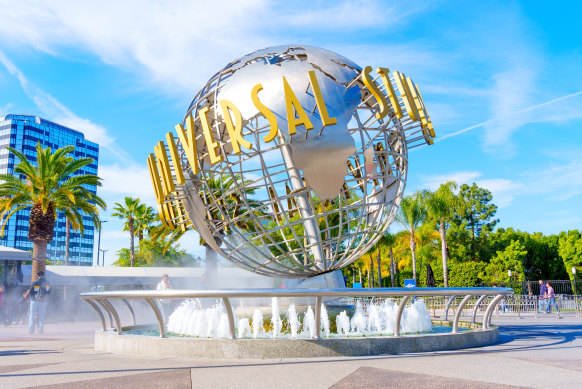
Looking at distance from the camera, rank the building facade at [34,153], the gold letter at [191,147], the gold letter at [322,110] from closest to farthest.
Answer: the gold letter at [322,110] < the gold letter at [191,147] < the building facade at [34,153]

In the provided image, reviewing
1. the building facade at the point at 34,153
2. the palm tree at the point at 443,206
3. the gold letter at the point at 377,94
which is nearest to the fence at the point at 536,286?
the palm tree at the point at 443,206

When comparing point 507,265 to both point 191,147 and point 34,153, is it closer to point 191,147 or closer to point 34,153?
point 191,147

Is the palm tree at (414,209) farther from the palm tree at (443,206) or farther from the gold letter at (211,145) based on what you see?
the gold letter at (211,145)

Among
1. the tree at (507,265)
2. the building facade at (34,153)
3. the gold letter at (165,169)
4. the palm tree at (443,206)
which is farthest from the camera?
the building facade at (34,153)

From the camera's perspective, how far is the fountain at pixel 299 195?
7551mm

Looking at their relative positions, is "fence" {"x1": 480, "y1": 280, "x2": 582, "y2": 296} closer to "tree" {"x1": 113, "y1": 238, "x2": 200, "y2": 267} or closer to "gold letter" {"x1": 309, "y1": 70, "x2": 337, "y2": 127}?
"tree" {"x1": 113, "y1": 238, "x2": 200, "y2": 267}

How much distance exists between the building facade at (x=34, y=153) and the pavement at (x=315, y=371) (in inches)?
3873

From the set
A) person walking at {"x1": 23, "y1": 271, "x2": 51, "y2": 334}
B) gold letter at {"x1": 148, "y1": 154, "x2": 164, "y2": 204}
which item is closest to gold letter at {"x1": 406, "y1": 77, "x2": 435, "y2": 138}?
gold letter at {"x1": 148, "y1": 154, "x2": 164, "y2": 204}

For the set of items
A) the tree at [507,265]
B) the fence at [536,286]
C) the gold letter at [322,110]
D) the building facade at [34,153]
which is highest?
the building facade at [34,153]

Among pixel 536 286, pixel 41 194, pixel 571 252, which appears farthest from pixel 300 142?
pixel 571 252

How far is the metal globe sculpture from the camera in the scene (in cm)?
841

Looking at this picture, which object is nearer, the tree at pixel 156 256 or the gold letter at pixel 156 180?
the gold letter at pixel 156 180

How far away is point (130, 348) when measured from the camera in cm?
811

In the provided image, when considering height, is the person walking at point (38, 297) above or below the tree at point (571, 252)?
below
